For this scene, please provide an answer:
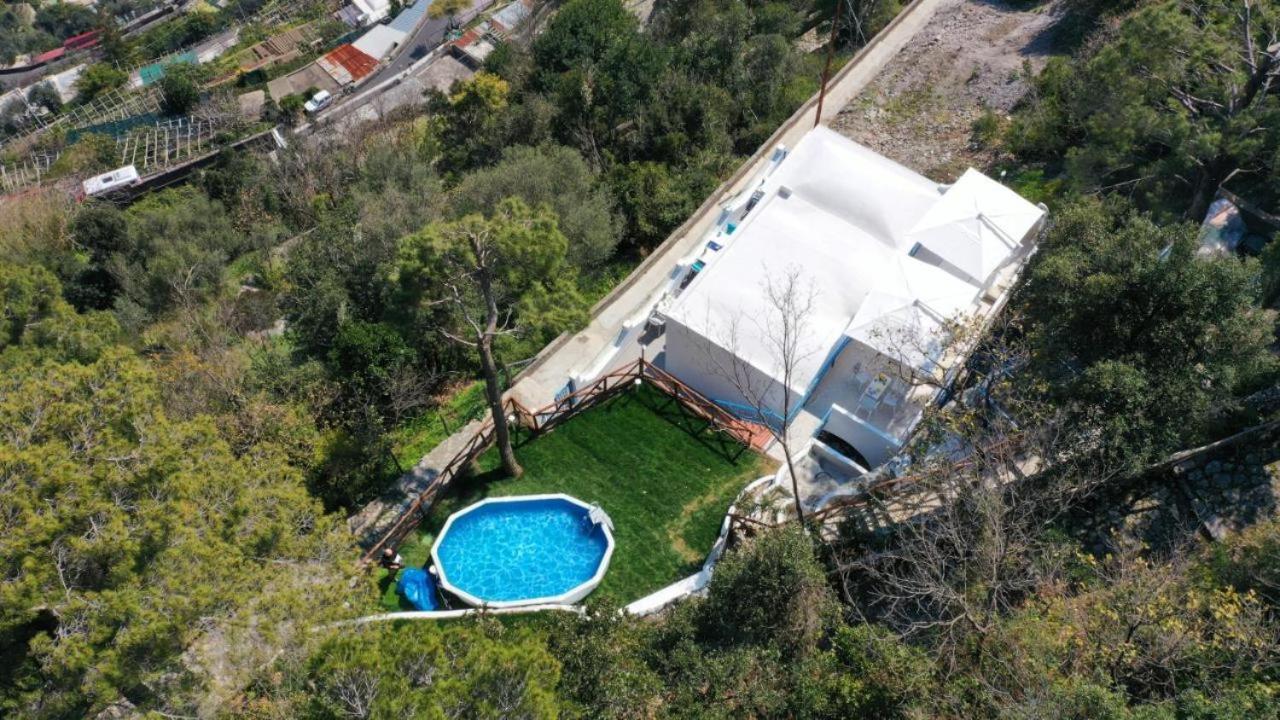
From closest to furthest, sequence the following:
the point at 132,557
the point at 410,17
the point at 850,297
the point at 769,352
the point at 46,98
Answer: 1. the point at 132,557
2. the point at 769,352
3. the point at 850,297
4. the point at 410,17
5. the point at 46,98

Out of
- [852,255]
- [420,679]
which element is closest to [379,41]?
[852,255]

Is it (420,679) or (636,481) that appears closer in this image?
(420,679)

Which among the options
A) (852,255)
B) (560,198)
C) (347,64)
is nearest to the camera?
(852,255)

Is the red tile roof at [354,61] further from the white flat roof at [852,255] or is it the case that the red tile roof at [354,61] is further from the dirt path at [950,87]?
the white flat roof at [852,255]

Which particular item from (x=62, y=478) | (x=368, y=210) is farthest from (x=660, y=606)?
(x=368, y=210)

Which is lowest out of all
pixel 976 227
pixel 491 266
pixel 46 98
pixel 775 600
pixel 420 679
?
pixel 46 98

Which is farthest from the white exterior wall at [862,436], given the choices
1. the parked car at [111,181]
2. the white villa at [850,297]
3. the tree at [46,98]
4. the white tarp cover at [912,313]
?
the tree at [46,98]

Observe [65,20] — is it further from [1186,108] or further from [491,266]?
[1186,108]

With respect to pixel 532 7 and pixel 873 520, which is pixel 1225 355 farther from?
pixel 532 7
